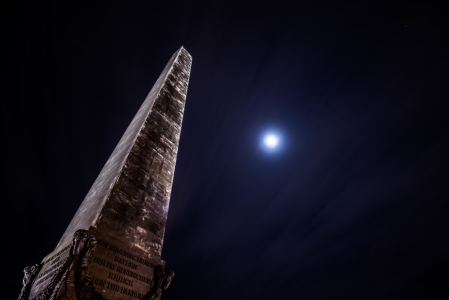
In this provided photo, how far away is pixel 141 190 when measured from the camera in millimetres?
5254

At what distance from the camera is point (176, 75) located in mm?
10000

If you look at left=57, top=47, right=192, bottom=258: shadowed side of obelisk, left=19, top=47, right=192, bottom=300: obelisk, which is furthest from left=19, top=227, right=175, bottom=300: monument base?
left=57, top=47, right=192, bottom=258: shadowed side of obelisk

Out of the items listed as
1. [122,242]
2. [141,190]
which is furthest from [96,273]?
[141,190]

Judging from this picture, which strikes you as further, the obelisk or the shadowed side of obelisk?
the shadowed side of obelisk

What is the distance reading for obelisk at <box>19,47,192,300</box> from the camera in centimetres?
329

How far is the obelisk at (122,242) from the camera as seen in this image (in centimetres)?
329

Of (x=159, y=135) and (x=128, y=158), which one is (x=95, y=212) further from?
(x=159, y=135)

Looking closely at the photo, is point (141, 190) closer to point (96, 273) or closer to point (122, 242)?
point (122, 242)

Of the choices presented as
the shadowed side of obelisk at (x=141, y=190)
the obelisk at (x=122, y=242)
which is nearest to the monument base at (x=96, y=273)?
the obelisk at (x=122, y=242)

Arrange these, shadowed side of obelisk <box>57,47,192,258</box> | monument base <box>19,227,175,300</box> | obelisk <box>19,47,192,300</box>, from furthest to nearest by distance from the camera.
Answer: shadowed side of obelisk <box>57,47,192,258</box> → obelisk <box>19,47,192,300</box> → monument base <box>19,227,175,300</box>

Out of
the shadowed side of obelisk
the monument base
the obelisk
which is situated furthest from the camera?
the shadowed side of obelisk

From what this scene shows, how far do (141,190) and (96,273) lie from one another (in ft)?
6.57

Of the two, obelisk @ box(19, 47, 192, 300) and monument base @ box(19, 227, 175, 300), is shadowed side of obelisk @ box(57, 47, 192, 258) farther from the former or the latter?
monument base @ box(19, 227, 175, 300)

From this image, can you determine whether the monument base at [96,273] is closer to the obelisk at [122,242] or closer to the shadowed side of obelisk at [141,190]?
the obelisk at [122,242]
